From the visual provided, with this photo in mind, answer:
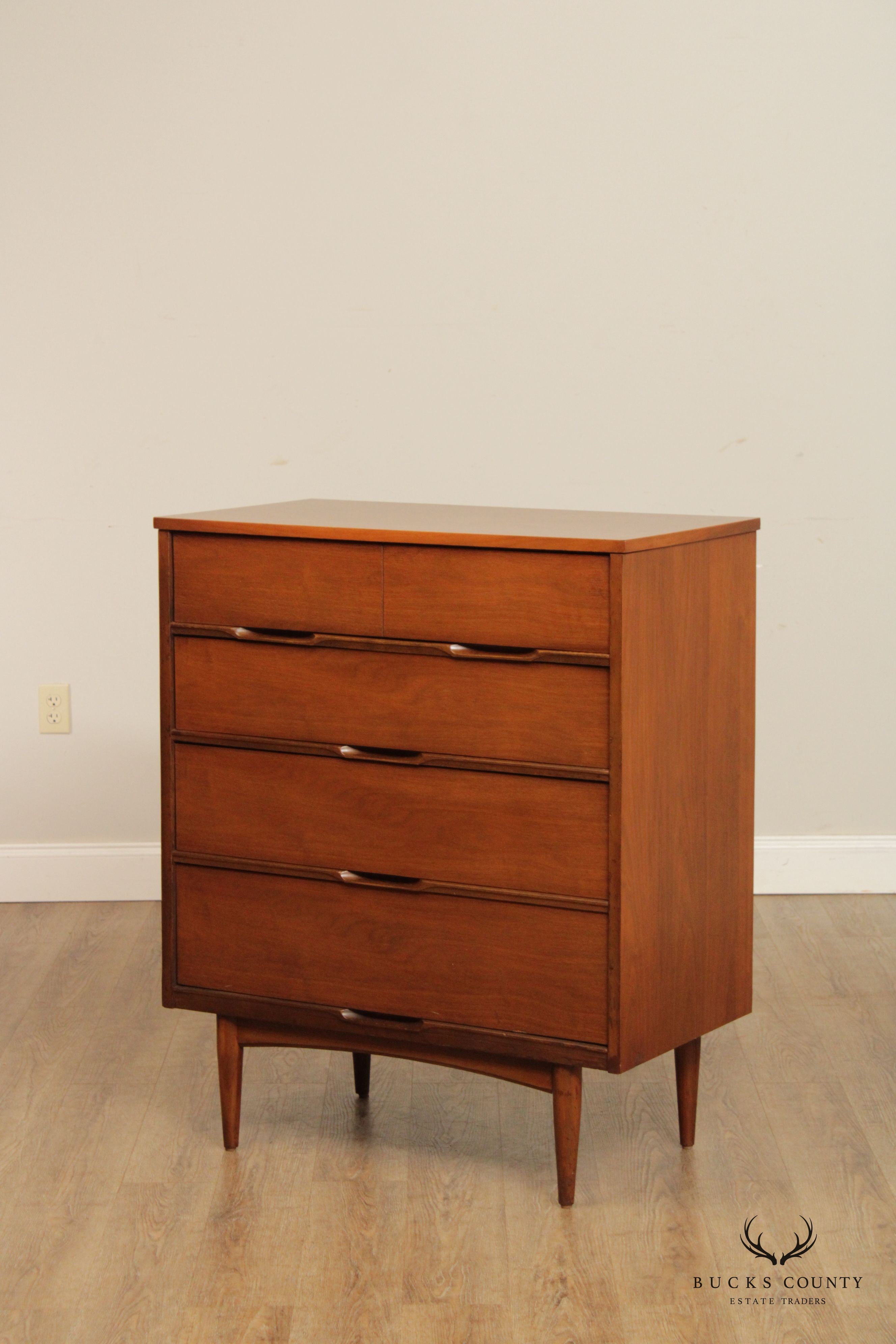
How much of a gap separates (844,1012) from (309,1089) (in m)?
0.91

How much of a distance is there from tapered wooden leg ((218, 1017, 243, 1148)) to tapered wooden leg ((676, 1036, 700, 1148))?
0.59 m

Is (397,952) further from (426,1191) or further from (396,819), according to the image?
(426,1191)

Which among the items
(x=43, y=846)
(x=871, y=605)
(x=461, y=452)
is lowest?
(x=43, y=846)

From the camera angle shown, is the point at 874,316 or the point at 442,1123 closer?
the point at 442,1123

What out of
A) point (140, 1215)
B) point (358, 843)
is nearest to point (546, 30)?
point (358, 843)

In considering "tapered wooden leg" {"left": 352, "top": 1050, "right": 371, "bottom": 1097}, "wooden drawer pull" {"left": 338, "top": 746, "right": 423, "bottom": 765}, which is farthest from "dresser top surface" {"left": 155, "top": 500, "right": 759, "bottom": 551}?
"tapered wooden leg" {"left": 352, "top": 1050, "right": 371, "bottom": 1097}

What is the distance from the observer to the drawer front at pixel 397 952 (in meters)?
1.91

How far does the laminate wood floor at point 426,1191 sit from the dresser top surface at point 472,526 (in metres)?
0.84

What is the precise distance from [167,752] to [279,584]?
0.94 ft

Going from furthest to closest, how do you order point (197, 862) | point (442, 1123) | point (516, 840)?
1. point (442, 1123)
2. point (197, 862)
3. point (516, 840)

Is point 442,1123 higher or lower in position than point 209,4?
lower

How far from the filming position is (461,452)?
10.6 feet

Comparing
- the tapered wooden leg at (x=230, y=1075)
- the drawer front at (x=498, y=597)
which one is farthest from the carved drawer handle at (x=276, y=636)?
the tapered wooden leg at (x=230, y=1075)

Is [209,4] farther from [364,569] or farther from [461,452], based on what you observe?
[364,569]
